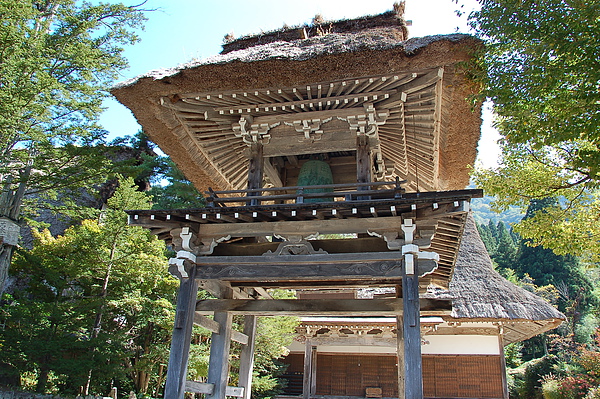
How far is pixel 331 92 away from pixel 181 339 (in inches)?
190

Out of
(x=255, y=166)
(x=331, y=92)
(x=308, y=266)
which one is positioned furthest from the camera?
(x=255, y=166)

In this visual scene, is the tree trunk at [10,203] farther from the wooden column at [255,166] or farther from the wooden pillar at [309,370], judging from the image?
the wooden pillar at [309,370]

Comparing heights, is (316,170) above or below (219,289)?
above

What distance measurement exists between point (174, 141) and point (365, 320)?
9052 mm

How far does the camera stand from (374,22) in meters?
8.82

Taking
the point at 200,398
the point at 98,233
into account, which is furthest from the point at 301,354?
the point at 98,233

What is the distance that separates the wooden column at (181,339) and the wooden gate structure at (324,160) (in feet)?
0.07

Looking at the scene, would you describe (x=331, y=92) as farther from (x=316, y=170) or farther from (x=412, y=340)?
(x=412, y=340)

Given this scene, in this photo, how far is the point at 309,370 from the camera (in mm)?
15219

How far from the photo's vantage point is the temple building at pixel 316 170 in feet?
20.8

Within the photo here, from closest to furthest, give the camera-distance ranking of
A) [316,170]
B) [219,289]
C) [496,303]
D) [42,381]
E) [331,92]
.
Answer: [331,92] < [219,289] < [316,170] < [42,381] < [496,303]

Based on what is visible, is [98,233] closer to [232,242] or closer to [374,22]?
[232,242]

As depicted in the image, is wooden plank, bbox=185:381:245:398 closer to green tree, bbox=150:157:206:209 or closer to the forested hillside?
the forested hillside

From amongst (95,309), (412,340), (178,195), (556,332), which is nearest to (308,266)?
(412,340)
